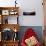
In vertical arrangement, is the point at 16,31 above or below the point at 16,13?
below

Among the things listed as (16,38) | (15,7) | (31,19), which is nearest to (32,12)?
(31,19)

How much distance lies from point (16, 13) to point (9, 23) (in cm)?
38

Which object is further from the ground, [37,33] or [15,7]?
[15,7]

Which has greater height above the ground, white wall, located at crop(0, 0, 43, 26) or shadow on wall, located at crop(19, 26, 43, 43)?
white wall, located at crop(0, 0, 43, 26)

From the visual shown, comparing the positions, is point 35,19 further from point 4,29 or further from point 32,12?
point 4,29

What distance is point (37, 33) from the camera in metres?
4.85

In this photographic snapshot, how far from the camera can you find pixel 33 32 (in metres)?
4.70

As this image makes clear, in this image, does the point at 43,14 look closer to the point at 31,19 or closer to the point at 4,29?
the point at 31,19

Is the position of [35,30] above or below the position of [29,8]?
below

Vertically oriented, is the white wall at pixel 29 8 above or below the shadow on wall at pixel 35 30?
above

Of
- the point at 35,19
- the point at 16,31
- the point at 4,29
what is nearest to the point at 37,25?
the point at 35,19

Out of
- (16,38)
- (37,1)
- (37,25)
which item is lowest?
(16,38)

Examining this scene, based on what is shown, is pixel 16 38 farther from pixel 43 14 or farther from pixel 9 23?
pixel 43 14

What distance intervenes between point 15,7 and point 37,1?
72 centimetres
